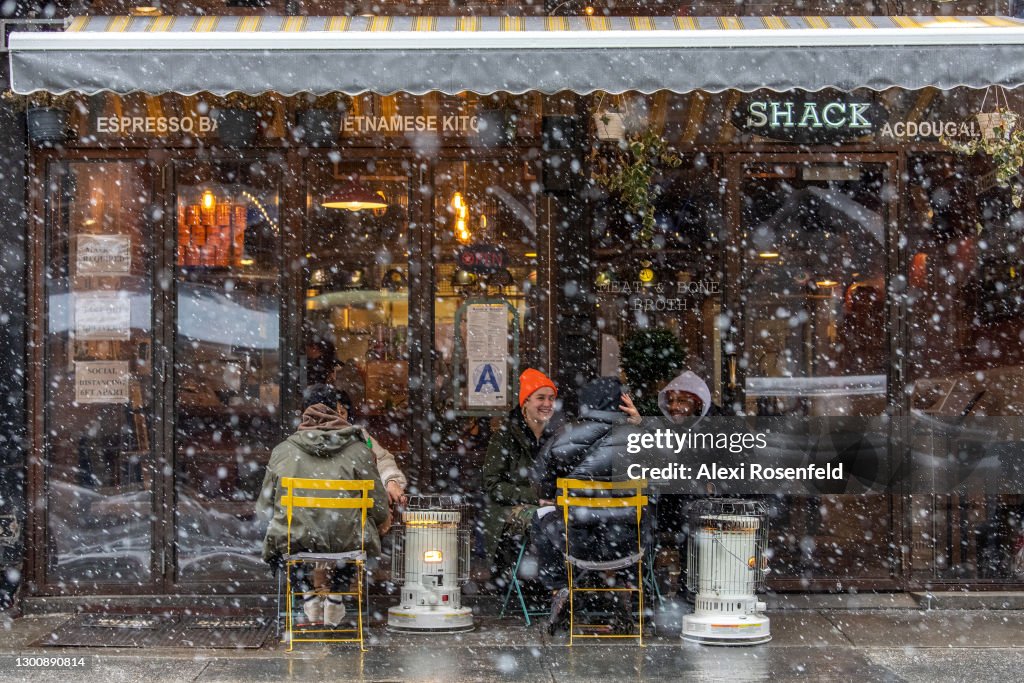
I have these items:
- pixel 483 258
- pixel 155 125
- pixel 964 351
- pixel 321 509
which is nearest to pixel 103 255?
pixel 155 125

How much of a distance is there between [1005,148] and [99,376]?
6589 mm

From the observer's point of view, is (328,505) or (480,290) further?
(480,290)

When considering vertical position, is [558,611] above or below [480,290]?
below

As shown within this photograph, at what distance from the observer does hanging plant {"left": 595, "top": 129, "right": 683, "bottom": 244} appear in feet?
31.4

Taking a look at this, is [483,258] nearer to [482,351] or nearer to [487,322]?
[487,322]

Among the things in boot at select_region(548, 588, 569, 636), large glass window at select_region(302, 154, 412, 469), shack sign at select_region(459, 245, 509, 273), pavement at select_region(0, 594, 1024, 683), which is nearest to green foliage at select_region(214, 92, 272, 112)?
large glass window at select_region(302, 154, 412, 469)

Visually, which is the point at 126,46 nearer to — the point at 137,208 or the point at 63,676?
the point at 137,208

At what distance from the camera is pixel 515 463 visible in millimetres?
9094

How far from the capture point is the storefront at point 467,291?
972 centimetres

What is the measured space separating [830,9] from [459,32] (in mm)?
3328

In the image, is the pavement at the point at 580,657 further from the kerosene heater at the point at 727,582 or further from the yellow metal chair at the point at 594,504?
the yellow metal chair at the point at 594,504

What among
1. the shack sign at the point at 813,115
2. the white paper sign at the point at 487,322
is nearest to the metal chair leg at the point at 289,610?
the white paper sign at the point at 487,322

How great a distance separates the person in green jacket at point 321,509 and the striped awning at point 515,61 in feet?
7.05

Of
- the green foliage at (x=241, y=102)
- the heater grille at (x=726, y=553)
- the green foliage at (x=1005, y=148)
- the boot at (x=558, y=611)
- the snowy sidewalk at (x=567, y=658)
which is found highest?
the green foliage at (x=241, y=102)
